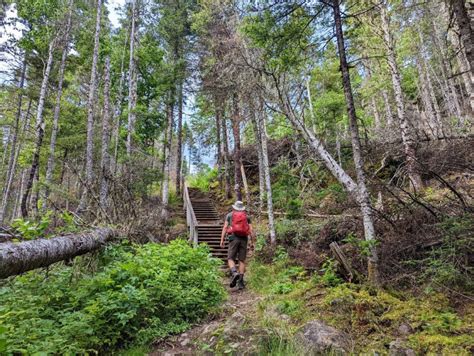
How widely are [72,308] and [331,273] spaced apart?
4.23 m

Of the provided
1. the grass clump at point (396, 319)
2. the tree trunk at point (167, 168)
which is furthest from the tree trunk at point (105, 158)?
the grass clump at point (396, 319)

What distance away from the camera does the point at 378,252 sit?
16.8 feet

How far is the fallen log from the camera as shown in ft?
9.77

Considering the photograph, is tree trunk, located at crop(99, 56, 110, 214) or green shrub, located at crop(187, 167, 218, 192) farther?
green shrub, located at crop(187, 167, 218, 192)

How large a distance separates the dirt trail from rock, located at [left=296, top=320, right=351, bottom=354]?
0.68 m

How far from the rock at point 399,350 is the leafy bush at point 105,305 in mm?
2779

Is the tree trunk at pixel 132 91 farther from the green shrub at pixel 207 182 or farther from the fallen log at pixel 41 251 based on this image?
the fallen log at pixel 41 251

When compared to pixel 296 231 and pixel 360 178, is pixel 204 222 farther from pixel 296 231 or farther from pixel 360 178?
pixel 360 178

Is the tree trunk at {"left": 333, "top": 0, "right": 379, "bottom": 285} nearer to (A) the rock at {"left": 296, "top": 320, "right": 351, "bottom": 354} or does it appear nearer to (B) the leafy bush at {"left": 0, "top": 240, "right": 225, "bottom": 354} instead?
(A) the rock at {"left": 296, "top": 320, "right": 351, "bottom": 354}

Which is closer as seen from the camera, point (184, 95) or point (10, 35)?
point (10, 35)

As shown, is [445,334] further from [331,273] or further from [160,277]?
[160,277]

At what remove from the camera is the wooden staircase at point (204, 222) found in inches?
417

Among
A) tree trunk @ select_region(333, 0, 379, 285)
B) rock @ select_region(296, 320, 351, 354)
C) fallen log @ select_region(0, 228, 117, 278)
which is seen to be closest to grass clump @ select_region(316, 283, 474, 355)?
rock @ select_region(296, 320, 351, 354)

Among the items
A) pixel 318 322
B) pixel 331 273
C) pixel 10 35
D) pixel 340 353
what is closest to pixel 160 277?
pixel 318 322
